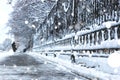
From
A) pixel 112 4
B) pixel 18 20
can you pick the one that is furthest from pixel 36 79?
pixel 18 20

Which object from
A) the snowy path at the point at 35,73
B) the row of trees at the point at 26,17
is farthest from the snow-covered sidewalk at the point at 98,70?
the row of trees at the point at 26,17

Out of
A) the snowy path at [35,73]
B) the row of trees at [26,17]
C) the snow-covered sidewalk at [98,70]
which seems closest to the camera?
the snow-covered sidewalk at [98,70]

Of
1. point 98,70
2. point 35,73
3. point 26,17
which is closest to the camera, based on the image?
point 98,70

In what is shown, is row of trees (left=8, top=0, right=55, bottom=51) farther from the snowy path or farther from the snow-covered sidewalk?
the snow-covered sidewalk

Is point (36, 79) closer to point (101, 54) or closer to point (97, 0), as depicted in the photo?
point (101, 54)

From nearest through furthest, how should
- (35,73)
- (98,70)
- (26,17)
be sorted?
(98,70), (35,73), (26,17)

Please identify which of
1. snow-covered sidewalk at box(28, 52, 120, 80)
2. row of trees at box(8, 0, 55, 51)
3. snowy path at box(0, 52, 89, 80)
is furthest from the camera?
row of trees at box(8, 0, 55, 51)

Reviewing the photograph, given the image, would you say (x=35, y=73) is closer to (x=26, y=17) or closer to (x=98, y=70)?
(x=98, y=70)

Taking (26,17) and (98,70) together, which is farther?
(26,17)

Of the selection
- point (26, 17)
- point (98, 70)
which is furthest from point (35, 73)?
point (26, 17)

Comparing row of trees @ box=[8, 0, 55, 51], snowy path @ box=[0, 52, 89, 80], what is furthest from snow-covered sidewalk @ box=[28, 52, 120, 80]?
row of trees @ box=[8, 0, 55, 51]

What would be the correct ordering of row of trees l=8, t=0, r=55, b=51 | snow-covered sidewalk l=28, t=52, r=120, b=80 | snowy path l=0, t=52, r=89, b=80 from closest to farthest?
snow-covered sidewalk l=28, t=52, r=120, b=80 → snowy path l=0, t=52, r=89, b=80 → row of trees l=8, t=0, r=55, b=51

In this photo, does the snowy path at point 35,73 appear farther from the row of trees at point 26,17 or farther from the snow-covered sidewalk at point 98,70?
the row of trees at point 26,17

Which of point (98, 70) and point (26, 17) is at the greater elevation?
point (26, 17)
